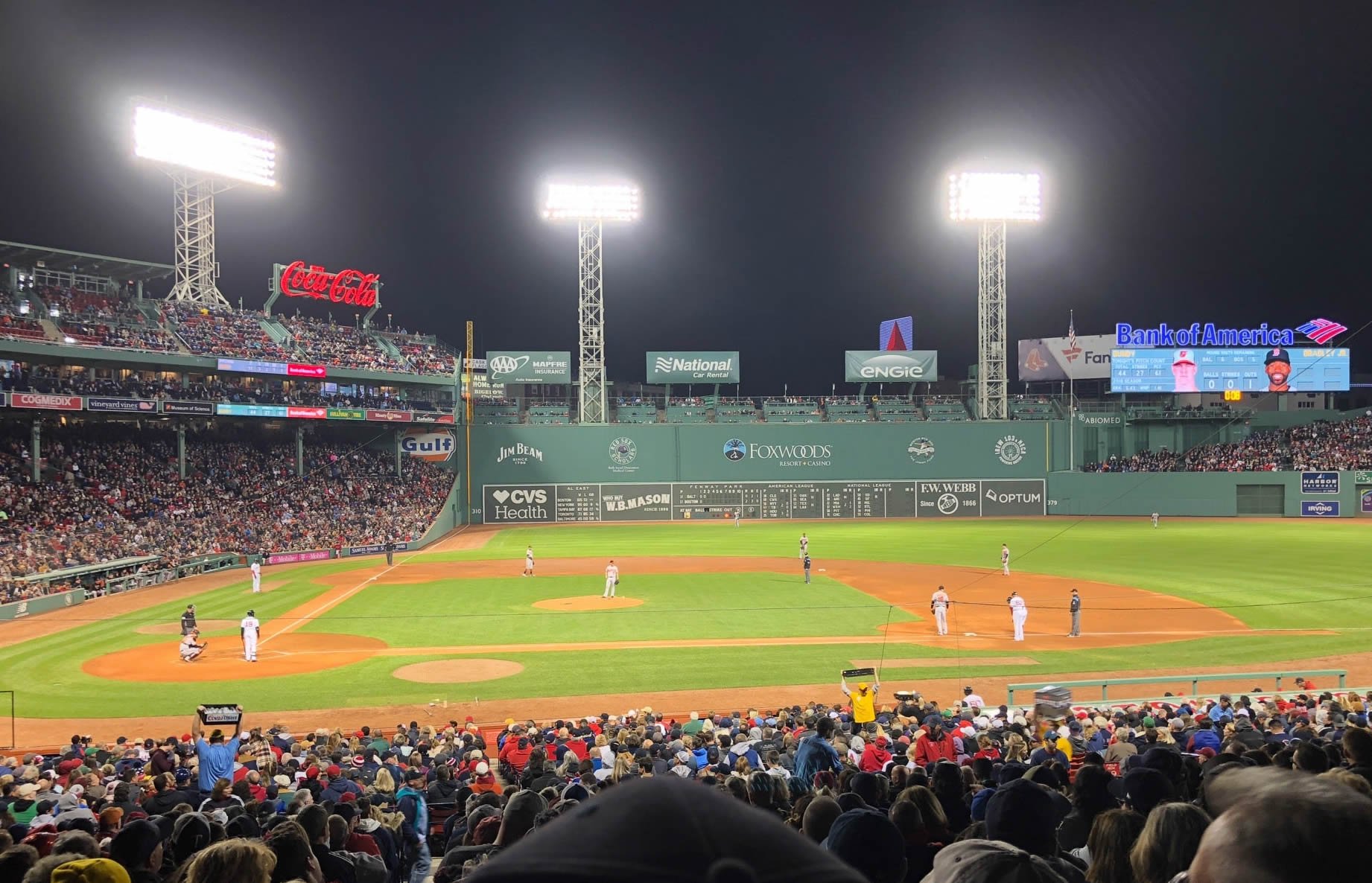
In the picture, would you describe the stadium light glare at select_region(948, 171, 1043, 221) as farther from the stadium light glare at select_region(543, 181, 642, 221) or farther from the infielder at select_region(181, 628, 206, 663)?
the infielder at select_region(181, 628, 206, 663)

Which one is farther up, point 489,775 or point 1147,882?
point 1147,882

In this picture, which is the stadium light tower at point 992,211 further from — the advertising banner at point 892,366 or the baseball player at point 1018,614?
the baseball player at point 1018,614

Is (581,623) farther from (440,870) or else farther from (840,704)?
(440,870)

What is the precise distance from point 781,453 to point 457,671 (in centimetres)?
4387

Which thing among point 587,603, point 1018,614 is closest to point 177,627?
point 587,603

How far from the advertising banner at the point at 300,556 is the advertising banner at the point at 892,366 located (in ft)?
131

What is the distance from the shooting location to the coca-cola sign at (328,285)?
55.6m

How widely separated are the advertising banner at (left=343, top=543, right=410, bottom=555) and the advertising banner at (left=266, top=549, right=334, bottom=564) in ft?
3.72

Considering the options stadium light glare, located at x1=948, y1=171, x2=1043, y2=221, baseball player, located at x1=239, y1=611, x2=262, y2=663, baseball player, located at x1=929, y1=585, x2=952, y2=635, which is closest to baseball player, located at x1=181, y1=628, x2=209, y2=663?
baseball player, located at x1=239, y1=611, x2=262, y2=663

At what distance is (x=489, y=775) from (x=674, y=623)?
16.3 meters

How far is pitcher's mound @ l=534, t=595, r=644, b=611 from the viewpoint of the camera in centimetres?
2947

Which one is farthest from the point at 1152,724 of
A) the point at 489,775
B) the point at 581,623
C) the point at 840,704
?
the point at 581,623

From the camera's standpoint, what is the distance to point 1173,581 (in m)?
32.9

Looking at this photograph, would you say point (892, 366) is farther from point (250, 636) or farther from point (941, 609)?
point (250, 636)
